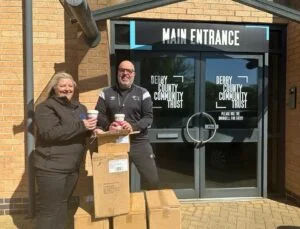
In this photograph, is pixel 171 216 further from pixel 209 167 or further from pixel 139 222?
pixel 209 167

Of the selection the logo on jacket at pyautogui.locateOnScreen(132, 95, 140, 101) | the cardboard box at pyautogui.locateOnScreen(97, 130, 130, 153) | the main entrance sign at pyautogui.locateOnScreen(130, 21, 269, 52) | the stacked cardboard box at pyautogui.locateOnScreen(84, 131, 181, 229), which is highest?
the main entrance sign at pyautogui.locateOnScreen(130, 21, 269, 52)

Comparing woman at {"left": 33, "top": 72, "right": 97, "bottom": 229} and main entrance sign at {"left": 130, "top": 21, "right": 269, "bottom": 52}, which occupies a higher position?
main entrance sign at {"left": 130, "top": 21, "right": 269, "bottom": 52}

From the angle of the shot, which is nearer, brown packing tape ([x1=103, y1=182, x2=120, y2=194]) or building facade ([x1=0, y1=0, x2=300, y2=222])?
brown packing tape ([x1=103, y1=182, x2=120, y2=194])

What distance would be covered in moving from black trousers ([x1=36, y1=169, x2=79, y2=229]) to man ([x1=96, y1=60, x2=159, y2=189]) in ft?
2.14

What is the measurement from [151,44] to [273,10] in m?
1.91

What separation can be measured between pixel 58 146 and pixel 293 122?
3.53 meters

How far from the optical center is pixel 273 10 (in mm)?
4254

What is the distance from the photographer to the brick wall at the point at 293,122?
5566 mm

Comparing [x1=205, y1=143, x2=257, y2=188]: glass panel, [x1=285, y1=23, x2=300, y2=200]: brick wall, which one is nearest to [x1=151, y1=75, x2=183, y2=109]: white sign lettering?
[x1=205, y1=143, x2=257, y2=188]: glass panel

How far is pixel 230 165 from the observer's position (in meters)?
5.99

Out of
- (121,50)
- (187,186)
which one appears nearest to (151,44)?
(121,50)

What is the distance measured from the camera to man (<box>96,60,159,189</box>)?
13.1 feet

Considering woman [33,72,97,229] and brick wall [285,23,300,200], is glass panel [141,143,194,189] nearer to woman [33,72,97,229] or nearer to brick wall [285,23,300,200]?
brick wall [285,23,300,200]

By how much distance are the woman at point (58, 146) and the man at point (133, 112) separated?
1.19 ft
